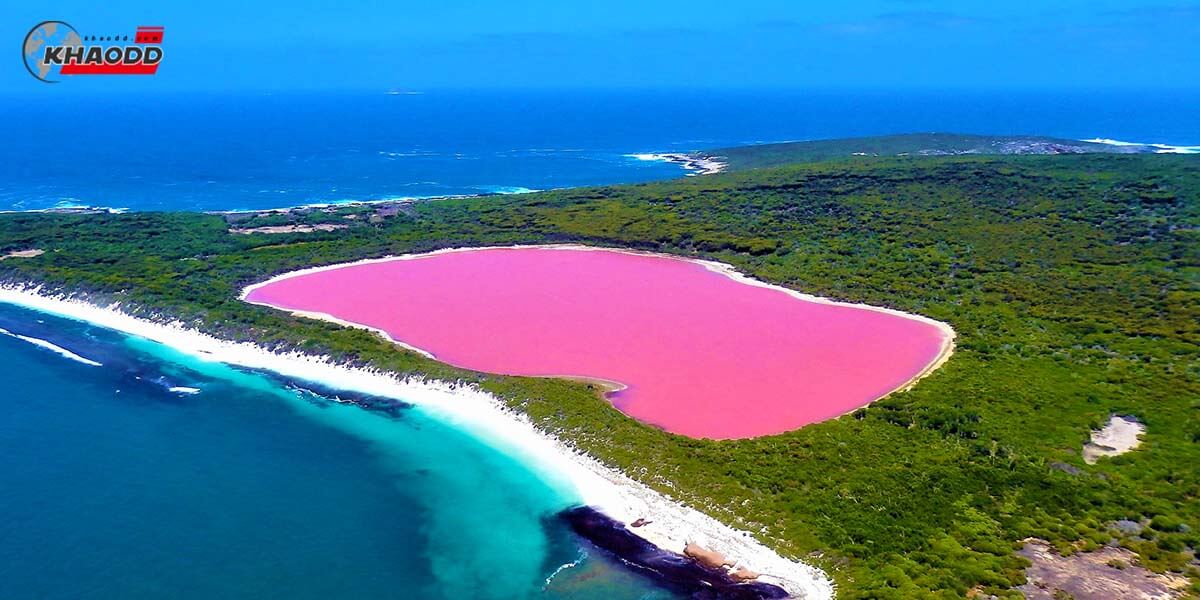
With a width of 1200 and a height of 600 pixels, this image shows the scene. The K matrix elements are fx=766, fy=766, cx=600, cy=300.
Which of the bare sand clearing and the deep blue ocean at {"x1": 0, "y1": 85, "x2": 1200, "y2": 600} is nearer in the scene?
the deep blue ocean at {"x1": 0, "y1": 85, "x2": 1200, "y2": 600}

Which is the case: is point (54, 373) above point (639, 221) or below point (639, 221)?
below

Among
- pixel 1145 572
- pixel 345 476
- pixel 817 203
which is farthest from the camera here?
pixel 817 203

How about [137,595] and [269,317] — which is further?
[269,317]

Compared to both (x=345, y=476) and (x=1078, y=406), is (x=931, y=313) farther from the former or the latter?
(x=345, y=476)

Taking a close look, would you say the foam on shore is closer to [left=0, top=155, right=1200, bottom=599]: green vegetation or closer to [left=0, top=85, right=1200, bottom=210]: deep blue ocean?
[left=0, top=155, right=1200, bottom=599]: green vegetation

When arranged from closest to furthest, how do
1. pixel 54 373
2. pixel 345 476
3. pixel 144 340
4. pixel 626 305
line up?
pixel 345 476, pixel 54 373, pixel 144 340, pixel 626 305

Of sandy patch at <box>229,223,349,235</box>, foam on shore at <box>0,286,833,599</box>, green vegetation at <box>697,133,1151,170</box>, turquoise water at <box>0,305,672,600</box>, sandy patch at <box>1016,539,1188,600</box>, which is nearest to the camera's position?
sandy patch at <box>1016,539,1188,600</box>

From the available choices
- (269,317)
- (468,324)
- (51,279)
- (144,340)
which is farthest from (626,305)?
(51,279)

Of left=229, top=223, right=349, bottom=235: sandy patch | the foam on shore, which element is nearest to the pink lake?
the foam on shore
